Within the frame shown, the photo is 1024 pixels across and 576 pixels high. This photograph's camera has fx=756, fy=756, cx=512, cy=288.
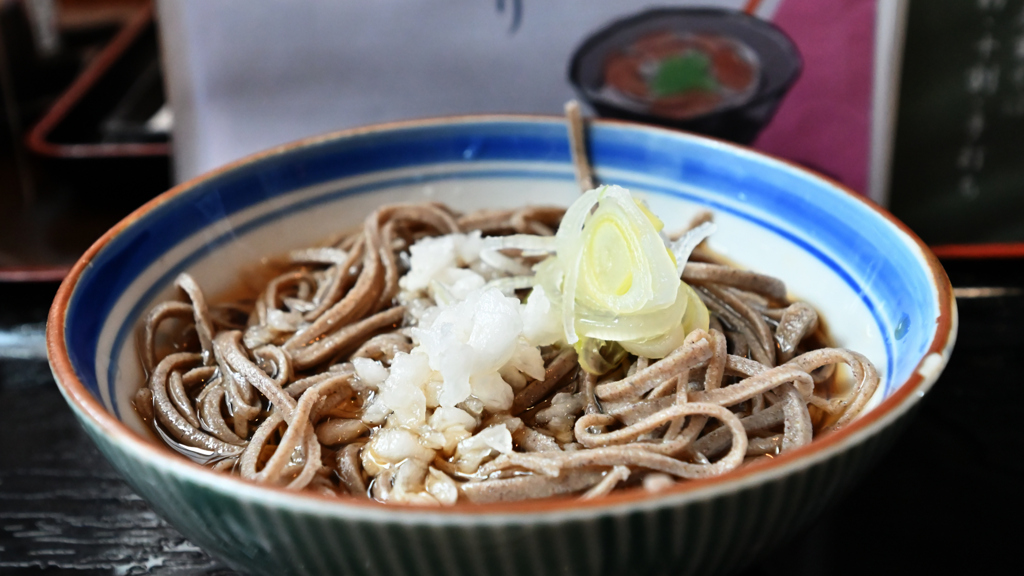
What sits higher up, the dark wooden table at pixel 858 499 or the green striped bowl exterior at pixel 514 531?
the green striped bowl exterior at pixel 514 531

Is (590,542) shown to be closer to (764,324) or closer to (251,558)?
(251,558)

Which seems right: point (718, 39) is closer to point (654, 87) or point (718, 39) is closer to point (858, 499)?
point (654, 87)

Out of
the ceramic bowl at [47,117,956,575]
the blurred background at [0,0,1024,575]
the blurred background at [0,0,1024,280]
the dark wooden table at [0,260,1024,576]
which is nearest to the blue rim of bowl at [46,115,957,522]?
the ceramic bowl at [47,117,956,575]

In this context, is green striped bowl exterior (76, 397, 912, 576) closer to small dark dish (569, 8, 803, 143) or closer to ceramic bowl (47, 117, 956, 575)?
ceramic bowl (47, 117, 956, 575)

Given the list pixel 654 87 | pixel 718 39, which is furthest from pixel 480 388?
pixel 718 39

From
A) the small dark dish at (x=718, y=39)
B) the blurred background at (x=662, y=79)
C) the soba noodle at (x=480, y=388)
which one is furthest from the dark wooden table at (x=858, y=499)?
the small dark dish at (x=718, y=39)

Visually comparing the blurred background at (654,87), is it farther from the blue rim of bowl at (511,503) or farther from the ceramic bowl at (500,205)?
the blue rim of bowl at (511,503)
